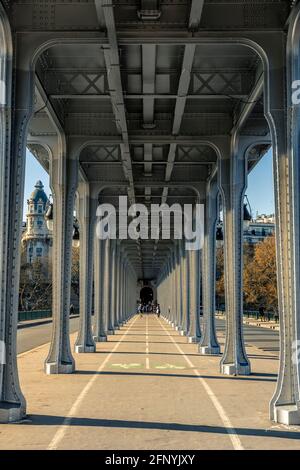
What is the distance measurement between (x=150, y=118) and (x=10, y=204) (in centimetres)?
822

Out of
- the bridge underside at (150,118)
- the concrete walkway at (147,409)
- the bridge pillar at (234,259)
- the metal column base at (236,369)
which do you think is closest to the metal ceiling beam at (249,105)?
the bridge underside at (150,118)

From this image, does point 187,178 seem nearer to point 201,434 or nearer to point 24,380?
point 24,380

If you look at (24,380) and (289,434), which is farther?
(24,380)

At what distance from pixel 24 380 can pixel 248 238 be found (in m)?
146

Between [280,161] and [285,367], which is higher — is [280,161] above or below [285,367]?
above

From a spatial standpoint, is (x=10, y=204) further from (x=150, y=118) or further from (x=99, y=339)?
(x=99, y=339)

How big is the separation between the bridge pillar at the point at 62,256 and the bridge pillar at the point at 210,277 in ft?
22.6

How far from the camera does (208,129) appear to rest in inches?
707

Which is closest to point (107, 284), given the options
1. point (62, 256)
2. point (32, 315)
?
point (62, 256)

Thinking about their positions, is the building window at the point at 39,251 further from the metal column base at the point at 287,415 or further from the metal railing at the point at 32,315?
the metal column base at the point at 287,415

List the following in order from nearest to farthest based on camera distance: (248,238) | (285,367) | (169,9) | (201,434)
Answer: (201,434)
(285,367)
(169,9)
(248,238)

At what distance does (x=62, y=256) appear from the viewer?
56.3 feet
